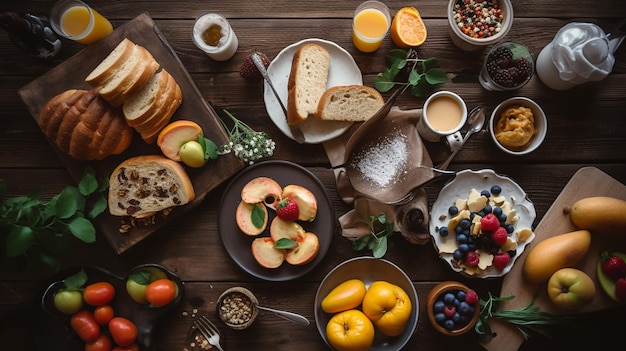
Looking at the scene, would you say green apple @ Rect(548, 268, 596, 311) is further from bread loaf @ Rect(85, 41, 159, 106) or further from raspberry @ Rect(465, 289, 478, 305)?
bread loaf @ Rect(85, 41, 159, 106)

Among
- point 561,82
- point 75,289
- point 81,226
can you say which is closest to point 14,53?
point 81,226

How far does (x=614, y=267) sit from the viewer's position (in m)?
1.76

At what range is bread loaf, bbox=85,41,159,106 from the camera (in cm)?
171

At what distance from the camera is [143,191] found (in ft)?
5.89

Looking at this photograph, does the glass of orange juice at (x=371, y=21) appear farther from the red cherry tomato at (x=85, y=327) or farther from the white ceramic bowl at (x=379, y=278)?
the red cherry tomato at (x=85, y=327)

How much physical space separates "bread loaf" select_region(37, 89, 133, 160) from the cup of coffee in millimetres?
1130

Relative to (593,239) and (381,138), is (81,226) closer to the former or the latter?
(381,138)

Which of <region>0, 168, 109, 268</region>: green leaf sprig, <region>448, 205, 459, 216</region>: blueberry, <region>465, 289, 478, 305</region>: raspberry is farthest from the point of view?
<region>448, 205, 459, 216</region>: blueberry

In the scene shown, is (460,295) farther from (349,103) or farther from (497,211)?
(349,103)

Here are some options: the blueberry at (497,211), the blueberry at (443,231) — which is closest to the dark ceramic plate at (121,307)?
the blueberry at (443,231)

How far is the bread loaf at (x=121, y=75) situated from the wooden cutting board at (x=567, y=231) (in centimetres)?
154

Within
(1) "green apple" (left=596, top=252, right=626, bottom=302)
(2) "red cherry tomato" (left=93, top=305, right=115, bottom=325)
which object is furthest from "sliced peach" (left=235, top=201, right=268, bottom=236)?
(1) "green apple" (left=596, top=252, right=626, bottom=302)

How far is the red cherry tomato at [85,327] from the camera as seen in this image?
173cm

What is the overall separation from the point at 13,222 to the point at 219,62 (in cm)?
92
